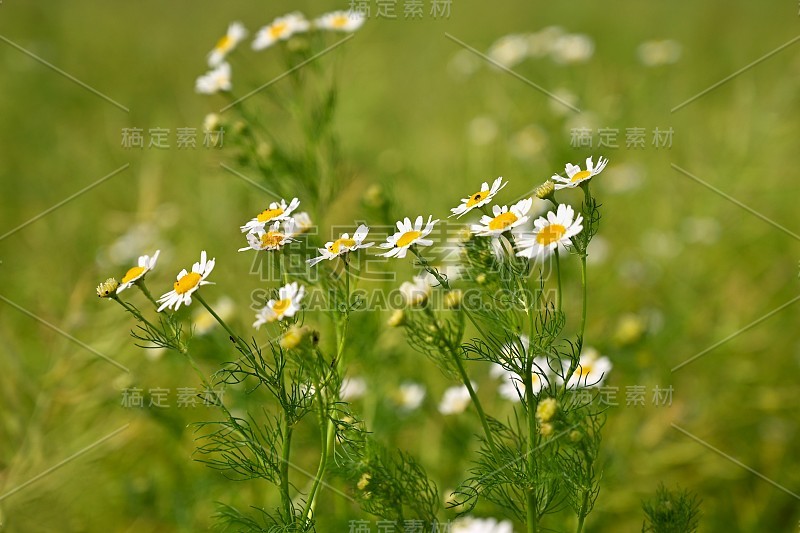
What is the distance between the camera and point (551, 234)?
0.88 metres

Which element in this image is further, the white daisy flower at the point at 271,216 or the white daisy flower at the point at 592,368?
the white daisy flower at the point at 592,368

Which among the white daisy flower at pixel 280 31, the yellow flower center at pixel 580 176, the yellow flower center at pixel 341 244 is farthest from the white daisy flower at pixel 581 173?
the white daisy flower at pixel 280 31

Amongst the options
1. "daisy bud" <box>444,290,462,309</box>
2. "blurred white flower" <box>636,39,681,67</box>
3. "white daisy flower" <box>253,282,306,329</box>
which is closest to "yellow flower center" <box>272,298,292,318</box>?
"white daisy flower" <box>253,282,306,329</box>

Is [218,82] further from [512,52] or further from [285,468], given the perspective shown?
[512,52]

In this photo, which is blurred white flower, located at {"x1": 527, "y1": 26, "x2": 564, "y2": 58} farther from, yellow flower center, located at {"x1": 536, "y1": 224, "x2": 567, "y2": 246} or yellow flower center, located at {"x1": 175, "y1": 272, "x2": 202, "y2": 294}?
yellow flower center, located at {"x1": 175, "y1": 272, "x2": 202, "y2": 294}

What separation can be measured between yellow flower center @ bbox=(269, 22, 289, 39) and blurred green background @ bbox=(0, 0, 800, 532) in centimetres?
33

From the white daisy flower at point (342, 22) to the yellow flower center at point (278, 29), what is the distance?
8 cm

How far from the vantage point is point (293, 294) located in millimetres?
923

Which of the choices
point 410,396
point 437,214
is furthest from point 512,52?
point 410,396

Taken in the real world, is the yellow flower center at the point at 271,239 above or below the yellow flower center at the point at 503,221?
above

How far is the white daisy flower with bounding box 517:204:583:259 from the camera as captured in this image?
862mm

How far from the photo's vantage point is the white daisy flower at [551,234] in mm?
862

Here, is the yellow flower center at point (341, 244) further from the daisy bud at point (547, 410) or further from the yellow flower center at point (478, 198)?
the daisy bud at point (547, 410)

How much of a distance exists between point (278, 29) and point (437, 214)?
82 centimetres
